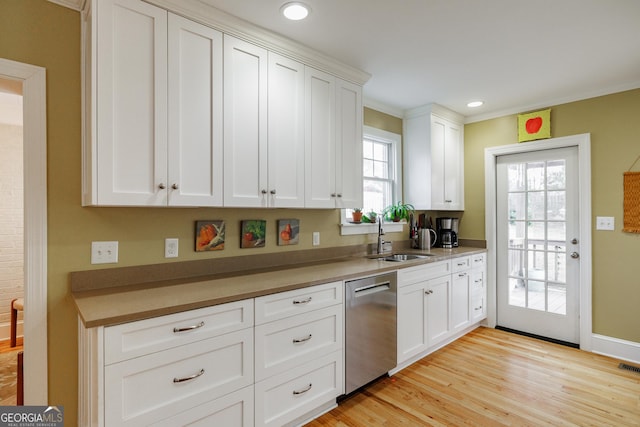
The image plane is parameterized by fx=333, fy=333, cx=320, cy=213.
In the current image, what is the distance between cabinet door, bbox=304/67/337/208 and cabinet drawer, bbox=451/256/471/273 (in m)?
1.53

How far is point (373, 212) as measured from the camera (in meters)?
3.43

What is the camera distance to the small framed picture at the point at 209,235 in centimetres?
214

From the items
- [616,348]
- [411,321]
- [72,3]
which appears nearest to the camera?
[72,3]

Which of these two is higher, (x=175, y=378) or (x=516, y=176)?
(x=516, y=176)

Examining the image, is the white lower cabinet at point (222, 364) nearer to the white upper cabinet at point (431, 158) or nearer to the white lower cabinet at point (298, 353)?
the white lower cabinet at point (298, 353)

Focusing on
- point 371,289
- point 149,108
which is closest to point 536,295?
point 371,289

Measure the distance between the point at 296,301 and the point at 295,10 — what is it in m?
1.68

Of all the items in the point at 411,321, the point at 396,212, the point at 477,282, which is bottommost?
the point at 411,321

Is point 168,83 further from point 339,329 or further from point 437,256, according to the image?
point 437,256

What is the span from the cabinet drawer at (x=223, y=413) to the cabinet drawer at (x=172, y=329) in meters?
0.33

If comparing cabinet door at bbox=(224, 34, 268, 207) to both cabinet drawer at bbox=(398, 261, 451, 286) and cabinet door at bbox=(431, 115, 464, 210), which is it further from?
cabinet door at bbox=(431, 115, 464, 210)

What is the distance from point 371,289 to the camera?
7.91 feet

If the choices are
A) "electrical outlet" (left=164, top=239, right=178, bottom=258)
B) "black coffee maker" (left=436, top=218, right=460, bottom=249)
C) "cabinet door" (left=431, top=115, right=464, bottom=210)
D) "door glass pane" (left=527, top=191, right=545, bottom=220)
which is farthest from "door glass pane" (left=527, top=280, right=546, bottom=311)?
"electrical outlet" (left=164, top=239, right=178, bottom=258)

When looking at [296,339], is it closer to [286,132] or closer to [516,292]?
[286,132]
